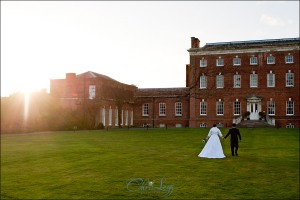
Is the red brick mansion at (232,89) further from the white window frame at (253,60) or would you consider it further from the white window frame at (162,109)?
the white window frame at (162,109)

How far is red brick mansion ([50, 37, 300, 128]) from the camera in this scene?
5134 cm

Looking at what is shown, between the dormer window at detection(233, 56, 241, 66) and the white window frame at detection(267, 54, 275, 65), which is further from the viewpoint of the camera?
the dormer window at detection(233, 56, 241, 66)

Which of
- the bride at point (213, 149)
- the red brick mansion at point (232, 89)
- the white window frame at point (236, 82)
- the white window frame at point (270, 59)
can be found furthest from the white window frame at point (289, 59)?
the bride at point (213, 149)

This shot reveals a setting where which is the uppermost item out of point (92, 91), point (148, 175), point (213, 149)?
point (92, 91)

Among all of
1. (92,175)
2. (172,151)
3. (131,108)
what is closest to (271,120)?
(131,108)

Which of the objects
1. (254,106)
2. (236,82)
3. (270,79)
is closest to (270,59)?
(270,79)

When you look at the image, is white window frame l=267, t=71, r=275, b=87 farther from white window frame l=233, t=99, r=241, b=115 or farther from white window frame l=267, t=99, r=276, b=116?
white window frame l=233, t=99, r=241, b=115

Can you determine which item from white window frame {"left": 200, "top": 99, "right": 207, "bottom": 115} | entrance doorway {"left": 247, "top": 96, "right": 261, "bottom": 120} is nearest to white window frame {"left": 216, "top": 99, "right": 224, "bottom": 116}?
white window frame {"left": 200, "top": 99, "right": 207, "bottom": 115}

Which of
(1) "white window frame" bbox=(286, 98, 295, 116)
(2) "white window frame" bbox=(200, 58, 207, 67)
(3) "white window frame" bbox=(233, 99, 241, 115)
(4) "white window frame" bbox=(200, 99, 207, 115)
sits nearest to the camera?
(1) "white window frame" bbox=(286, 98, 295, 116)

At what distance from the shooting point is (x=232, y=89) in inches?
2093

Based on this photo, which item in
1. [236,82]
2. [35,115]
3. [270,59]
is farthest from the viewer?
[236,82]

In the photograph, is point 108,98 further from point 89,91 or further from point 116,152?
point 116,152

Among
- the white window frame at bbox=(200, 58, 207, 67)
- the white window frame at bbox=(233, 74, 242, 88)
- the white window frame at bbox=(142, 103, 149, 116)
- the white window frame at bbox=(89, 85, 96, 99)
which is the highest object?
the white window frame at bbox=(200, 58, 207, 67)

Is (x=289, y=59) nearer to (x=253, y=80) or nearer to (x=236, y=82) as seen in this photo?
(x=253, y=80)
